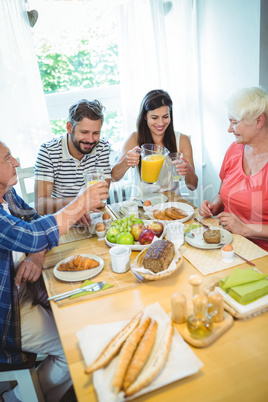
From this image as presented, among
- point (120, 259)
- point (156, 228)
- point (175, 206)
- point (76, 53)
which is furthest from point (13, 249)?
point (76, 53)

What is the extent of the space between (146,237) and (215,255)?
0.33 metres

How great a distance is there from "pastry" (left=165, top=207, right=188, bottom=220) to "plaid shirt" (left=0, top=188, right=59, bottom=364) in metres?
0.68

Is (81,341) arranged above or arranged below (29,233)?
below

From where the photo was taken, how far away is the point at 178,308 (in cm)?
102

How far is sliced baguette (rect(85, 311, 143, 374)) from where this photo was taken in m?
0.85

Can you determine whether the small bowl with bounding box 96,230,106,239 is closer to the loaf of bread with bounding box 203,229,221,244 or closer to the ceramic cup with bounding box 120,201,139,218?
the ceramic cup with bounding box 120,201,139,218

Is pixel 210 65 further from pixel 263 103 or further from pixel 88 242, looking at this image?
pixel 88 242

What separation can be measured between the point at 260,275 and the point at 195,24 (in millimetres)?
2840

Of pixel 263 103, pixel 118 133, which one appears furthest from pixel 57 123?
pixel 263 103

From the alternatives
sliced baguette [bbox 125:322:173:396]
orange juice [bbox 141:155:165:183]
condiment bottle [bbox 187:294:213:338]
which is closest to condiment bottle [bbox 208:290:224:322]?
condiment bottle [bbox 187:294:213:338]

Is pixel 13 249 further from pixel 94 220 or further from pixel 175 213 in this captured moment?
pixel 175 213

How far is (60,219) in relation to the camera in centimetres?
139

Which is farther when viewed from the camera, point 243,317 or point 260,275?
point 260,275

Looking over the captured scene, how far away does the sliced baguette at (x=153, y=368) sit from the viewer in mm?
780
